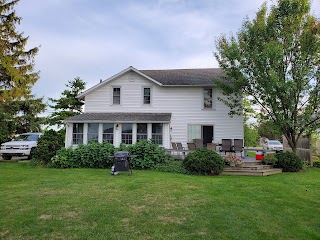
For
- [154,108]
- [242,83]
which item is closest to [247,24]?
[242,83]

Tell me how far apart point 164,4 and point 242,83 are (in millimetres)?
6488

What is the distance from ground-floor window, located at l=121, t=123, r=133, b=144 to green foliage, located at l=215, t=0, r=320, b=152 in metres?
7.32

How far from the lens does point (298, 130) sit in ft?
49.7

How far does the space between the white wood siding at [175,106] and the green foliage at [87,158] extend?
538 centimetres

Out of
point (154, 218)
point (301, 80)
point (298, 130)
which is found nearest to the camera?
point (154, 218)

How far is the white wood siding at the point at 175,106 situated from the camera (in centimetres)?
1775

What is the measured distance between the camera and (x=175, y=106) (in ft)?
59.8

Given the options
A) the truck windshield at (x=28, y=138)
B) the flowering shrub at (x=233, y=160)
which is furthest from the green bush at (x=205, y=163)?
the truck windshield at (x=28, y=138)

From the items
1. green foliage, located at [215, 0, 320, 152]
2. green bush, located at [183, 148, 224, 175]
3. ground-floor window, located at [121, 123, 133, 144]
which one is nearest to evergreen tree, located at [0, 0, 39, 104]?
ground-floor window, located at [121, 123, 133, 144]

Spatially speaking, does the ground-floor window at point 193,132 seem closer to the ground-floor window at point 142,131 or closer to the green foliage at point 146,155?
the ground-floor window at point 142,131

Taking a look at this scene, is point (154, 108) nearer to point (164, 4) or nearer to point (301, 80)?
point (164, 4)

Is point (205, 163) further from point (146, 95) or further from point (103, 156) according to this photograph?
point (146, 95)

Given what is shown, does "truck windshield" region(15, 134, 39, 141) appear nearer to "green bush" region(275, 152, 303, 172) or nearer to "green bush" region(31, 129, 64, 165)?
"green bush" region(31, 129, 64, 165)

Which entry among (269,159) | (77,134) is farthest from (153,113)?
(269,159)
